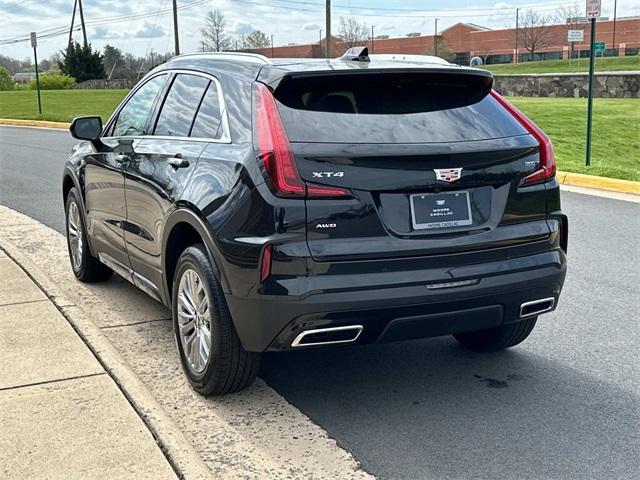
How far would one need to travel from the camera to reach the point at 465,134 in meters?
4.06

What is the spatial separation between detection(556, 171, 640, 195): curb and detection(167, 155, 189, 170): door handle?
27.8 ft

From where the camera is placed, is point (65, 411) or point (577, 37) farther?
point (577, 37)

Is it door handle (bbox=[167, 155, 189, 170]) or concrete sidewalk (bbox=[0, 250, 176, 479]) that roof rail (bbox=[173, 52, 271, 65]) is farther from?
concrete sidewalk (bbox=[0, 250, 176, 479])

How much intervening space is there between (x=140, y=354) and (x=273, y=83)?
6.45 ft

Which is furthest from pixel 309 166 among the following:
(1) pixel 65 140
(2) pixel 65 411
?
(1) pixel 65 140

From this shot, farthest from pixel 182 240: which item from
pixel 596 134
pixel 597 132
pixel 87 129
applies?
pixel 597 132

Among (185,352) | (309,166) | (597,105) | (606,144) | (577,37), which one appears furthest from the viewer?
(597,105)

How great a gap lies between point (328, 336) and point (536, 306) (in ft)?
3.77

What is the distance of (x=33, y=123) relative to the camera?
30.5 m

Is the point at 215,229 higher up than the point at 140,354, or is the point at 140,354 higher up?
the point at 215,229

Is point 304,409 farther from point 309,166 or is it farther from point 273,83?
point 273,83

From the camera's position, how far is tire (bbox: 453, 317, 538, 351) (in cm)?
479

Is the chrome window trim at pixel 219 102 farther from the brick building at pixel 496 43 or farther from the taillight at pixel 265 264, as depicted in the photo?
the brick building at pixel 496 43

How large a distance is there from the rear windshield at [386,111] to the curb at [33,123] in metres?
25.4
